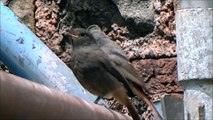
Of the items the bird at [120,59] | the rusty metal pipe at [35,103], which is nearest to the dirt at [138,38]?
the bird at [120,59]

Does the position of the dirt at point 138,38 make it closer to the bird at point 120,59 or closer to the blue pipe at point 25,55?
the bird at point 120,59

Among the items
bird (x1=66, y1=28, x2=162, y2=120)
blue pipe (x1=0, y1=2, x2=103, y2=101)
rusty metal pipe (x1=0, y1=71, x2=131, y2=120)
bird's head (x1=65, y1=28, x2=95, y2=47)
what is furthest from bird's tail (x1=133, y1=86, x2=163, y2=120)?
rusty metal pipe (x1=0, y1=71, x2=131, y2=120)

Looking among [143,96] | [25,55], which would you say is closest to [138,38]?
[143,96]

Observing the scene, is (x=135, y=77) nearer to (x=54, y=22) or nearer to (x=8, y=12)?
(x=54, y=22)

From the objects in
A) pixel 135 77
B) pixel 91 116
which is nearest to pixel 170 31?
pixel 135 77

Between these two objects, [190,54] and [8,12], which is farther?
[8,12]

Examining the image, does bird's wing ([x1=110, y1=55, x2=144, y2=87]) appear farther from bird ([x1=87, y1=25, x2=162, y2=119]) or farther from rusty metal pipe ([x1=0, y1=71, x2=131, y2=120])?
rusty metal pipe ([x1=0, y1=71, x2=131, y2=120])

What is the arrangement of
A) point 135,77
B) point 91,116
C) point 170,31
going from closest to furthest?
1. point 91,116
2. point 170,31
3. point 135,77

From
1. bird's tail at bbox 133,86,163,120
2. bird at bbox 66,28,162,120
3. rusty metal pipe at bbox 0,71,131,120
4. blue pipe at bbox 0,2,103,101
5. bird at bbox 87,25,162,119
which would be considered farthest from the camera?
bird at bbox 66,28,162,120
